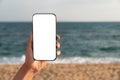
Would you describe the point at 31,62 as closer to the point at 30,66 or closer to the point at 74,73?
the point at 30,66

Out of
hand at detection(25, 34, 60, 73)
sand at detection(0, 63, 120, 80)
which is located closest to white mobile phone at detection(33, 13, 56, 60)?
hand at detection(25, 34, 60, 73)

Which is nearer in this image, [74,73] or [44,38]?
[44,38]

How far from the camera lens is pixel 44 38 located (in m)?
1.12

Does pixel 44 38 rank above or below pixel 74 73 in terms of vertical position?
above

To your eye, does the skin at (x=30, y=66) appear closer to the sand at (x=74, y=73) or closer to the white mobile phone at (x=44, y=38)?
the white mobile phone at (x=44, y=38)

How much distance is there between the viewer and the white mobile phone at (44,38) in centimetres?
111

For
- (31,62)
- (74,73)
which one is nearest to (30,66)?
(31,62)

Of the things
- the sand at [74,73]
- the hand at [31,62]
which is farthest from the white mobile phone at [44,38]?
the sand at [74,73]

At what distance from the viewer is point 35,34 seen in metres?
1.11

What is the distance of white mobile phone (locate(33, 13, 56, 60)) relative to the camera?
1.11 metres

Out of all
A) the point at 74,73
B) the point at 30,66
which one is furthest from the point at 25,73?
the point at 74,73

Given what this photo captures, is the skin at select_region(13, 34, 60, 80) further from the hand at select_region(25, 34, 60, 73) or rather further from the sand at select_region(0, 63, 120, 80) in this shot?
the sand at select_region(0, 63, 120, 80)

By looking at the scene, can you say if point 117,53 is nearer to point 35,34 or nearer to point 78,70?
point 78,70

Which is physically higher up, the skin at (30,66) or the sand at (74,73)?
the skin at (30,66)
